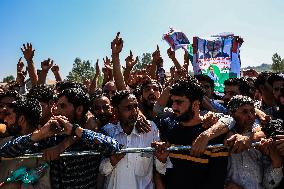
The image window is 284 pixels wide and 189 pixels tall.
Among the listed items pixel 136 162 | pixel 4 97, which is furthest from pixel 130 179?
pixel 4 97

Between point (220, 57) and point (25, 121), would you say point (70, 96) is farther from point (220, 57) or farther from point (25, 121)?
point (220, 57)

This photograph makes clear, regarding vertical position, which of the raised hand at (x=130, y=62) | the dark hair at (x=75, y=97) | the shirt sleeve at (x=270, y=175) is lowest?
the shirt sleeve at (x=270, y=175)

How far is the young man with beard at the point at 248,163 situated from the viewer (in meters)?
3.86

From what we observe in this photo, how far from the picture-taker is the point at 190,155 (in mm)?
3863

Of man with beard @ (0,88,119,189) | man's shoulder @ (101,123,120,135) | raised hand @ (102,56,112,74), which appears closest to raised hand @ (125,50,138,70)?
raised hand @ (102,56,112,74)

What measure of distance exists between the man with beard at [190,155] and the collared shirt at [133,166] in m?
0.18

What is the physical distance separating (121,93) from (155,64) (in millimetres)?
5020

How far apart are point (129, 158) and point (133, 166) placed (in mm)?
108

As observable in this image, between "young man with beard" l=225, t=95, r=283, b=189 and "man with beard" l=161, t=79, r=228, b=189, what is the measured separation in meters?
0.19

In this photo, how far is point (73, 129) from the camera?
3.48 meters

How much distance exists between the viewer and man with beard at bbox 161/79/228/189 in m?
3.87

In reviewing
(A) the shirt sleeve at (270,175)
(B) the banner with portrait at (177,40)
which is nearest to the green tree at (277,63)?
(B) the banner with portrait at (177,40)

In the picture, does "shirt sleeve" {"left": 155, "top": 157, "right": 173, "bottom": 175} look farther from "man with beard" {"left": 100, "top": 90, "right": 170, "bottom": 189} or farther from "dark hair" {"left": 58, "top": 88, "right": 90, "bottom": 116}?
"dark hair" {"left": 58, "top": 88, "right": 90, "bottom": 116}

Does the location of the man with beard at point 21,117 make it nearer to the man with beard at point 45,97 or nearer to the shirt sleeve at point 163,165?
the man with beard at point 45,97
